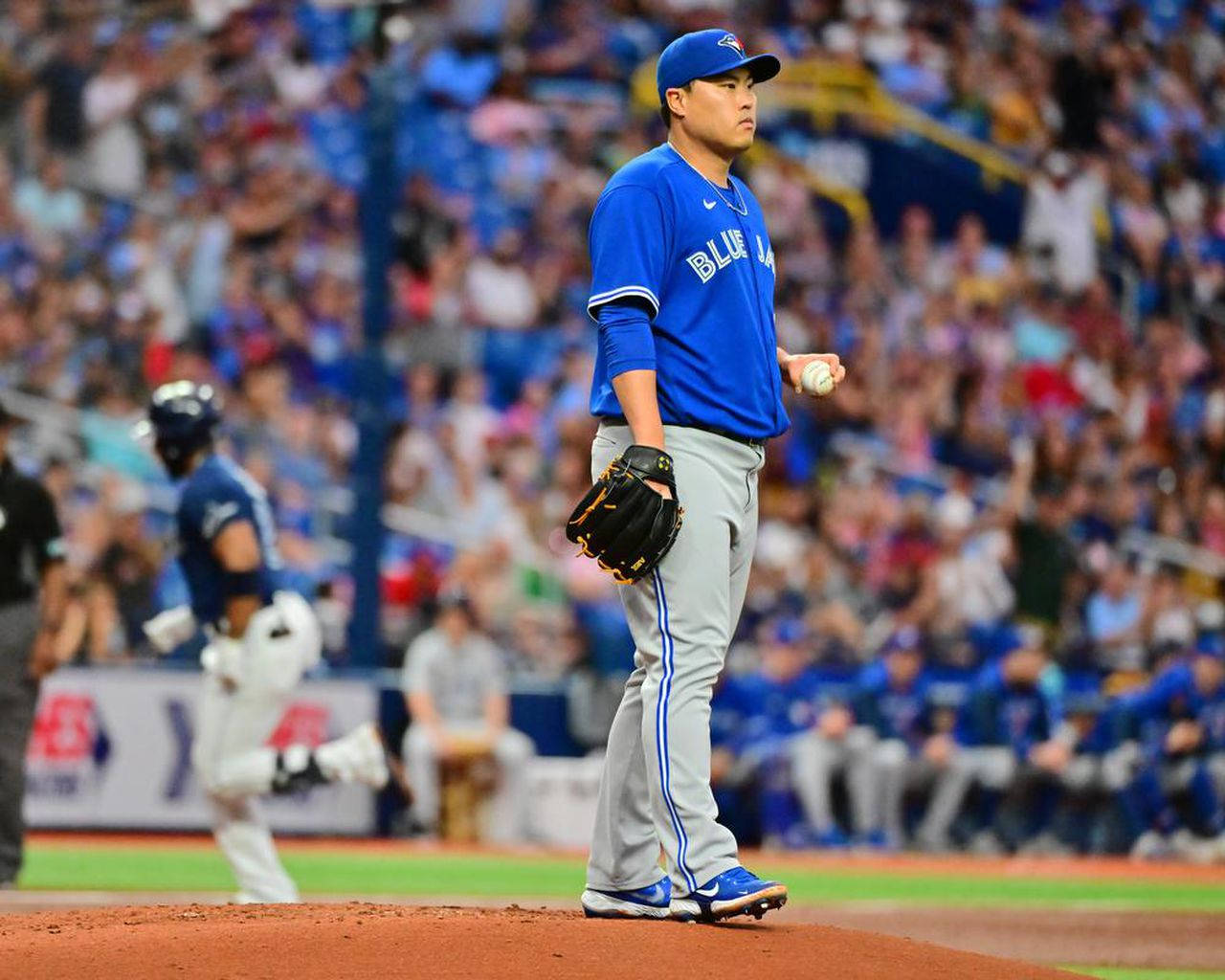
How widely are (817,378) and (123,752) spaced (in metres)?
10.2

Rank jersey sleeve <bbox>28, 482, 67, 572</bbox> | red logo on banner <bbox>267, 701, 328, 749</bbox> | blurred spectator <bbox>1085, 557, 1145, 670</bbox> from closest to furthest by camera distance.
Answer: jersey sleeve <bbox>28, 482, 67, 572</bbox> < red logo on banner <bbox>267, 701, 328, 749</bbox> < blurred spectator <bbox>1085, 557, 1145, 670</bbox>

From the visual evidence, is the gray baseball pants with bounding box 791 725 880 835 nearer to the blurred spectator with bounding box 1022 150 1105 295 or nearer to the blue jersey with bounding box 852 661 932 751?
the blue jersey with bounding box 852 661 932 751

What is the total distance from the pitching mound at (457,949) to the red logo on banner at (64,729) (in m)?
9.33

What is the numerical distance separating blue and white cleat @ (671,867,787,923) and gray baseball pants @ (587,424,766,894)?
3 cm

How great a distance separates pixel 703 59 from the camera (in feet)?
18.8

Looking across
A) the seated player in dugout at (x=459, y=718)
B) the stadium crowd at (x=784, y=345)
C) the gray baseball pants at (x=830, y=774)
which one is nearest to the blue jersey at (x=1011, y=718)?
the stadium crowd at (x=784, y=345)

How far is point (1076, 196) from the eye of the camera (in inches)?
862

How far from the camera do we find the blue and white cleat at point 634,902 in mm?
5750

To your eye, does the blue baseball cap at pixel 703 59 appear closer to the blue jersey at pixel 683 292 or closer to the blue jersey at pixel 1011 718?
the blue jersey at pixel 683 292

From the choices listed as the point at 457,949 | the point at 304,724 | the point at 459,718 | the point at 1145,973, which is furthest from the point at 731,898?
the point at 304,724

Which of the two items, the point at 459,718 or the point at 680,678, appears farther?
the point at 459,718

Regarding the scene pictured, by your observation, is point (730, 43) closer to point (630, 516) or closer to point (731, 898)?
point (630, 516)

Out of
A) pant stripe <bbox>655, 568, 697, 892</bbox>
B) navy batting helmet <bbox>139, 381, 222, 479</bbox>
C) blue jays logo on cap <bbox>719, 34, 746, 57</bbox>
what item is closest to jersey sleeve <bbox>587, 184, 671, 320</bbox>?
blue jays logo on cap <bbox>719, 34, 746, 57</bbox>

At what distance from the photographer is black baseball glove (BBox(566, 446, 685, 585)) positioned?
17.5 ft
